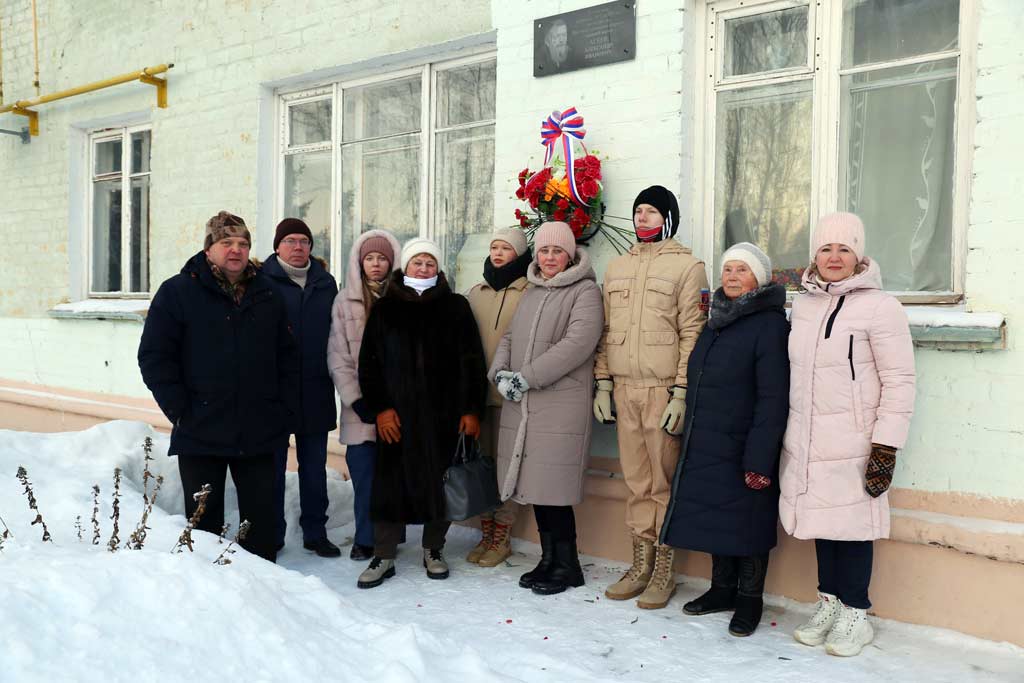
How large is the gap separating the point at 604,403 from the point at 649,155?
130 centimetres

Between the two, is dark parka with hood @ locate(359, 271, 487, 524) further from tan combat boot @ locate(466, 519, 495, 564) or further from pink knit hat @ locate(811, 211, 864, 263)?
pink knit hat @ locate(811, 211, 864, 263)

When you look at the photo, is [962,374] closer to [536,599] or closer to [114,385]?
[536,599]

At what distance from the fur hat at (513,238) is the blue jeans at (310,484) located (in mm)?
1446

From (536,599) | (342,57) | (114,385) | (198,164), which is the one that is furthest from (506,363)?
(114,385)

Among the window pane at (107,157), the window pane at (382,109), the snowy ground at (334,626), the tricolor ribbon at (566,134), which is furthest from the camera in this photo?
the window pane at (107,157)

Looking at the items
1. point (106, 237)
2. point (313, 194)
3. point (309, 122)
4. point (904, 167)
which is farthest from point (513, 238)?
point (106, 237)

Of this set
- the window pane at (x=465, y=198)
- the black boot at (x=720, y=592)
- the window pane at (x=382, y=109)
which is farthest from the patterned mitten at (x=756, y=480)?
the window pane at (x=382, y=109)

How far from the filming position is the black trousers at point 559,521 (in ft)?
13.4

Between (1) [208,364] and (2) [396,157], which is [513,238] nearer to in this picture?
(1) [208,364]

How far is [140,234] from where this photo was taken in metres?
7.55

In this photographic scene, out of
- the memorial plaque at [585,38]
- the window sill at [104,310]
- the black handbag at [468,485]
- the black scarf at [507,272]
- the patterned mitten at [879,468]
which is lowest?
the black handbag at [468,485]

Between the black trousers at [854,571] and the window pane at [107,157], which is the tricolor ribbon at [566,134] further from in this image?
the window pane at [107,157]

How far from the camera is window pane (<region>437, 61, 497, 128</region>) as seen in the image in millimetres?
5289

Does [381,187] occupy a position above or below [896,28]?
below
